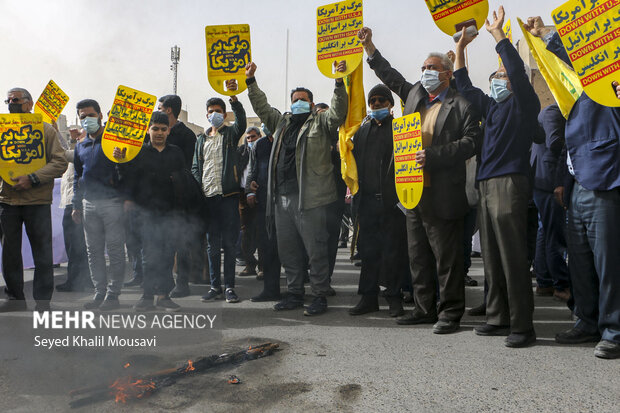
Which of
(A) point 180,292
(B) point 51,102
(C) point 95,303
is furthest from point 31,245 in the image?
(B) point 51,102

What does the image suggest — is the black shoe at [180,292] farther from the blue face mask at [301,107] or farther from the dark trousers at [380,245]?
the blue face mask at [301,107]

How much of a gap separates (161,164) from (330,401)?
11.5ft

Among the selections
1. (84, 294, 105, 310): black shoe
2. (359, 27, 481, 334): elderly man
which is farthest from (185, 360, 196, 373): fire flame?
(84, 294, 105, 310): black shoe

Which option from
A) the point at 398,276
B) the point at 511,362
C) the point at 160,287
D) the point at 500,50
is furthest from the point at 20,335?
the point at 500,50

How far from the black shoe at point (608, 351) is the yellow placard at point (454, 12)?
2778mm

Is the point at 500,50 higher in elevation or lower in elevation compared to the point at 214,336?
higher

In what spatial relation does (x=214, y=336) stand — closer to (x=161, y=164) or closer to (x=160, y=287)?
(x=160, y=287)

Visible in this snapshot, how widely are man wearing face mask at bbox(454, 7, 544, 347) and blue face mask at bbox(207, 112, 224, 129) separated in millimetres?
3222

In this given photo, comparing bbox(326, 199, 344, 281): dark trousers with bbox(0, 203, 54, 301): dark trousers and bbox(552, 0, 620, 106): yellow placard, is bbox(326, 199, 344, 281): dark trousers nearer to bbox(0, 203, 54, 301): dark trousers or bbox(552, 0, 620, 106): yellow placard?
bbox(552, 0, 620, 106): yellow placard

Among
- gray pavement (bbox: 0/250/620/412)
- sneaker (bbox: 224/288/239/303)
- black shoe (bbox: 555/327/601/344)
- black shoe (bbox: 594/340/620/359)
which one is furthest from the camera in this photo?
sneaker (bbox: 224/288/239/303)

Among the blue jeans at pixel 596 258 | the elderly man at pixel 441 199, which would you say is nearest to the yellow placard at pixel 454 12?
the elderly man at pixel 441 199

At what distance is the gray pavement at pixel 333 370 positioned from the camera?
2904mm

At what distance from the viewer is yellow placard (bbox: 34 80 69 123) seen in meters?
7.32

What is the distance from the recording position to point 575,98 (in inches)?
162
